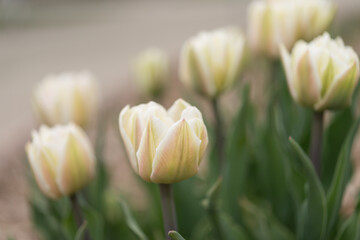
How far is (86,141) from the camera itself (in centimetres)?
108

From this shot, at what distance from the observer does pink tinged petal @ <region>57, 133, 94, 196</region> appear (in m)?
1.02

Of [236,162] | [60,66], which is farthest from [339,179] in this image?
[60,66]

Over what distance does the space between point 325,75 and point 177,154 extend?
344 millimetres

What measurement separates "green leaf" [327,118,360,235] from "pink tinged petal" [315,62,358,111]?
0.06 metres

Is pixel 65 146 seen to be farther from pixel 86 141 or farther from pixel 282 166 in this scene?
pixel 282 166

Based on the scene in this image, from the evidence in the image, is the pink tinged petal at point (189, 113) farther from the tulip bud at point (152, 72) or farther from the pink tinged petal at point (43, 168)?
the tulip bud at point (152, 72)

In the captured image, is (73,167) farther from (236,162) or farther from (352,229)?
(352,229)

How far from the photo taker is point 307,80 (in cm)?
89

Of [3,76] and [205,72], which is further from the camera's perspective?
[3,76]

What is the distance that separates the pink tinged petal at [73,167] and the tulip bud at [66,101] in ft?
1.22

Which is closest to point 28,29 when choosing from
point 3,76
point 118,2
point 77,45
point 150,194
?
point 77,45

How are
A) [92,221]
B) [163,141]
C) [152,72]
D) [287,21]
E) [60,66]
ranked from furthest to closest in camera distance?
[60,66]
[152,72]
[287,21]
[92,221]
[163,141]

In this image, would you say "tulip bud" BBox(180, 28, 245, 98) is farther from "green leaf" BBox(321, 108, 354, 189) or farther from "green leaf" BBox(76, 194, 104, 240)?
"green leaf" BBox(76, 194, 104, 240)

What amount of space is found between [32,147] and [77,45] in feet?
22.1
